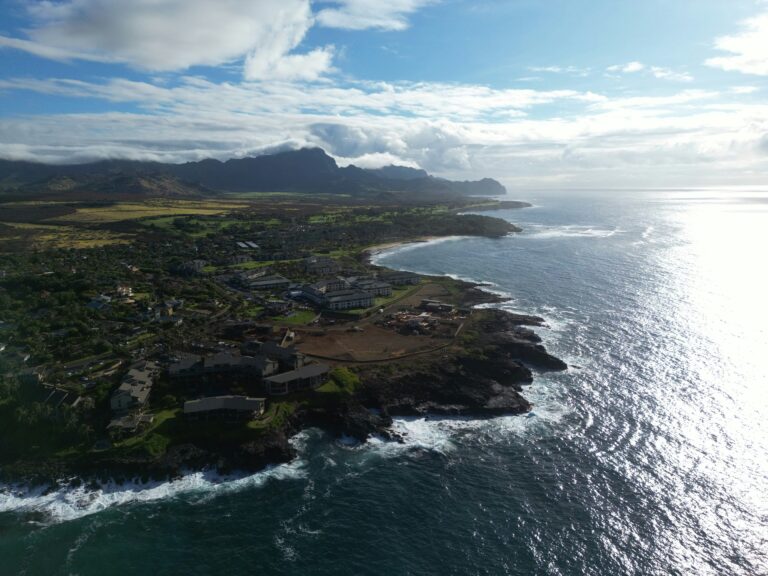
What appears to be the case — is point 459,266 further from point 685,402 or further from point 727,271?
point 685,402

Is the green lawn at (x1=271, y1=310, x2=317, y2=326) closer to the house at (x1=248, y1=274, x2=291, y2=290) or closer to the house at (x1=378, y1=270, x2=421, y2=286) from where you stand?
the house at (x1=248, y1=274, x2=291, y2=290)

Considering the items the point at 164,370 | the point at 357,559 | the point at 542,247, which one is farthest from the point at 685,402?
the point at 542,247

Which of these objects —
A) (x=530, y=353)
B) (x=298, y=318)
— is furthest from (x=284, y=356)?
(x=530, y=353)

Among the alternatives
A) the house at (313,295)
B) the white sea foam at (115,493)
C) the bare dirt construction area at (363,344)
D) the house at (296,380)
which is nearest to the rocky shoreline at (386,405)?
the white sea foam at (115,493)

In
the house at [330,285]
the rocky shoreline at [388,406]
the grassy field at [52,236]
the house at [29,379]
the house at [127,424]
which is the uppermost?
the grassy field at [52,236]

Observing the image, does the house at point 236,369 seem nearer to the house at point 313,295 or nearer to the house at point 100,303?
the house at point 100,303

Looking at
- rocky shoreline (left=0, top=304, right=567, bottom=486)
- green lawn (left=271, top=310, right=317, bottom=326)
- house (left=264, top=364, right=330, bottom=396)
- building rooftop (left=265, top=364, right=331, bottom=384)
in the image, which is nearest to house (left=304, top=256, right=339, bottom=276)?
green lawn (left=271, top=310, right=317, bottom=326)
